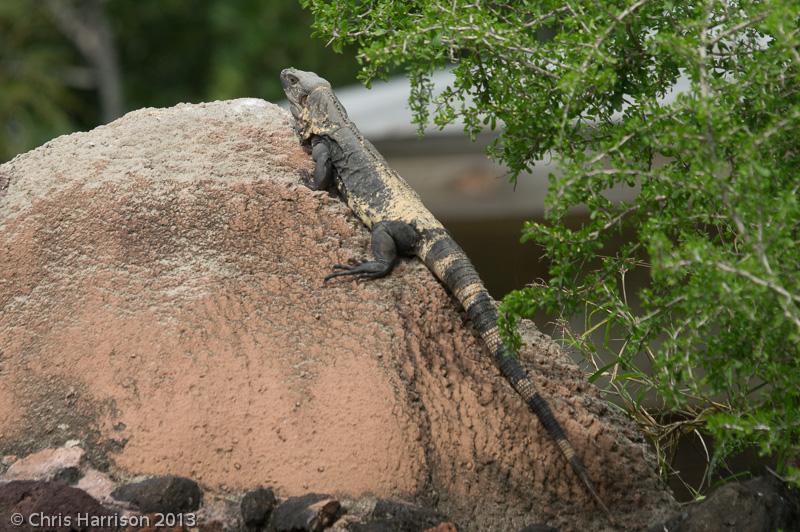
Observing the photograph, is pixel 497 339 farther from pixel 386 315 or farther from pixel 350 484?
pixel 350 484

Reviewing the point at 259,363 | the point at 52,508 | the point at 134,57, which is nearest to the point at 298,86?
the point at 259,363

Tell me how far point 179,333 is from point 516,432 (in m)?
1.66

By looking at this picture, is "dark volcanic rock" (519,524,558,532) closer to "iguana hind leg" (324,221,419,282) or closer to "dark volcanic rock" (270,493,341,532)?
"dark volcanic rock" (270,493,341,532)

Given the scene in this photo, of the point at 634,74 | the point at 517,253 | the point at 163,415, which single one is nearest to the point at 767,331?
the point at 634,74

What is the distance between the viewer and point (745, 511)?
4309 mm

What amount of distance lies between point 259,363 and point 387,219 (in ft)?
4.32

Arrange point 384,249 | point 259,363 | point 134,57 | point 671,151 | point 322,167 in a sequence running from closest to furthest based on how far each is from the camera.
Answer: point 671,151, point 259,363, point 384,249, point 322,167, point 134,57

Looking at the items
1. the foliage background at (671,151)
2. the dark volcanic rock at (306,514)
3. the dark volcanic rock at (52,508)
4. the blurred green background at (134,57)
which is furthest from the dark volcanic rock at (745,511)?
the blurred green background at (134,57)

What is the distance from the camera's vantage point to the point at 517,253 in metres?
8.29

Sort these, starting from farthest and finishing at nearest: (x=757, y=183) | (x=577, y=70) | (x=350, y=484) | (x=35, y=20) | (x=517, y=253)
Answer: (x=35, y=20)
(x=517, y=253)
(x=350, y=484)
(x=577, y=70)
(x=757, y=183)

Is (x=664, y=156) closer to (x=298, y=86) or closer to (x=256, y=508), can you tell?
(x=256, y=508)

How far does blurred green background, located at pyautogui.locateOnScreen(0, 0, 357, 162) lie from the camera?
58.9 feet

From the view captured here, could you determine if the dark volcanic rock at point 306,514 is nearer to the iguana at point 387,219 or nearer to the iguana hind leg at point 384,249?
the iguana at point 387,219

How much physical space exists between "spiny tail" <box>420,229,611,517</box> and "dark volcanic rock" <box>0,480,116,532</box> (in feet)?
6.25
